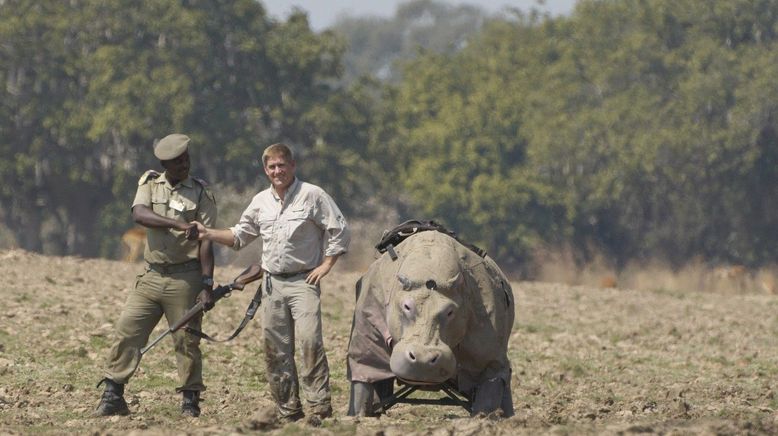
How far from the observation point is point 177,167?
→ 11.6 meters

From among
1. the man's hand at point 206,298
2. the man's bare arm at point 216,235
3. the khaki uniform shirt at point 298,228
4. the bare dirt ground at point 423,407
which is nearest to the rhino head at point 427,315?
the bare dirt ground at point 423,407

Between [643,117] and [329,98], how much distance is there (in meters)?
11.1

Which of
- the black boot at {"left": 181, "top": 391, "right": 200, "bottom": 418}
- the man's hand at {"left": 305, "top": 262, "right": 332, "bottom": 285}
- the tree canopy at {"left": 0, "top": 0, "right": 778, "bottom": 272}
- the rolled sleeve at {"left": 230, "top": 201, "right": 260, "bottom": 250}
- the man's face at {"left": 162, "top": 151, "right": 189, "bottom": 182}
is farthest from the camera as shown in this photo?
the tree canopy at {"left": 0, "top": 0, "right": 778, "bottom": 272}

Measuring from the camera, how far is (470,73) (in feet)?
204

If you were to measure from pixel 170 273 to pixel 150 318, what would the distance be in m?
0.38

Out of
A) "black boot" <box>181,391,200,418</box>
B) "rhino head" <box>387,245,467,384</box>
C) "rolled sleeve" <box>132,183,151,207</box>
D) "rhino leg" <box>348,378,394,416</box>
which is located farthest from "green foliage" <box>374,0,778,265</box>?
"rhino head" <box>387,245,467,384</box>

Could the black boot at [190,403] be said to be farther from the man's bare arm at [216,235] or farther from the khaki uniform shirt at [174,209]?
the man's bare arm at [216,235]

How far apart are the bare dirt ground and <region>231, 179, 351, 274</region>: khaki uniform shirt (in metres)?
1.06

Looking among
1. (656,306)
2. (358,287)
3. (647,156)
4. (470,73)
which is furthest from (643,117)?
(358,287)

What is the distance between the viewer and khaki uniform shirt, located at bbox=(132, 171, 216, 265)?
1159 cm

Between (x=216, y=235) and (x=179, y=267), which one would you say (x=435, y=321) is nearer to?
(x=216, y=235)

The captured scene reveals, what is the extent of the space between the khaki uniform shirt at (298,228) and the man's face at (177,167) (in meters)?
0.60

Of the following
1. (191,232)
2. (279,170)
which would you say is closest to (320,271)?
(279,170)

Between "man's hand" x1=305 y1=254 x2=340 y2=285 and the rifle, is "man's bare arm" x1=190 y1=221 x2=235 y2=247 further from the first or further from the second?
"man's hand" x1=305 y1=254 x2=340 y2=285
